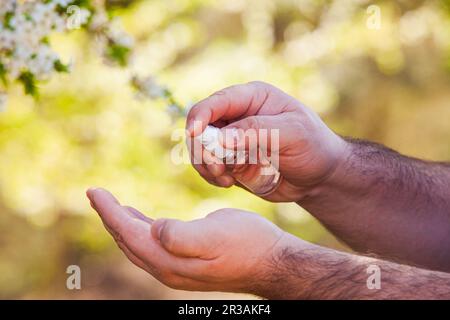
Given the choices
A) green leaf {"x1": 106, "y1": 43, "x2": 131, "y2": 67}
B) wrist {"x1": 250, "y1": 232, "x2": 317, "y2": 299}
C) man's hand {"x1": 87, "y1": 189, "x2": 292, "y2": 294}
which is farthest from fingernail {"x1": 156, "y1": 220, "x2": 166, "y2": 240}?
green leaf {"x1": 106, "y1": 43, "x2": 131, "y2": 67}

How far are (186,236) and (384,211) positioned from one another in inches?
31.8

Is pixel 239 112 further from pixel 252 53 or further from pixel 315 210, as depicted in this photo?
pixel 252 53

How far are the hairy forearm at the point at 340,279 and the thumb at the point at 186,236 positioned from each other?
0.16 metres

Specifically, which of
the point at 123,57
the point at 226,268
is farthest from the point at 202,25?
the point at 226,268

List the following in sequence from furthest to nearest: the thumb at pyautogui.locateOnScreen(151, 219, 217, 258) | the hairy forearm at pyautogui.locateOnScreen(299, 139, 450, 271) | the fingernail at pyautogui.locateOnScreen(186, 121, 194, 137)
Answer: the hairy forearm at pyautogui.locateOnScreen(299, 139, 450, 271)
the fingernail at pyautogui.locateOnScreen(186, 121, 194, 137)
the thumb at pyautogui.locateOnScreen(151, 219, 217, 258)

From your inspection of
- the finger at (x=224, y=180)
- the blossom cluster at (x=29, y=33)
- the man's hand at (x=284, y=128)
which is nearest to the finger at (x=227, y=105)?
the man's hand at (x=284, y=128)

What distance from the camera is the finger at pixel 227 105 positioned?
173cm

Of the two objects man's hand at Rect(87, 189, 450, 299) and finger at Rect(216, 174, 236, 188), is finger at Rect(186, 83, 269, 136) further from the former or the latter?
man's hand at Rect(87, 189, 450, 299)

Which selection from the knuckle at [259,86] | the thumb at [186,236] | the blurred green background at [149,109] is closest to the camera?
the thumb at [186,236]

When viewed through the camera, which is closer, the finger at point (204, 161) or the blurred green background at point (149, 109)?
the finger at point (204, 161)

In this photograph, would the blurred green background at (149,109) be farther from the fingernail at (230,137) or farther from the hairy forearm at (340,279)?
the hairy forearm at (340,279)

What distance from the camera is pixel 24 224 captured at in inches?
233

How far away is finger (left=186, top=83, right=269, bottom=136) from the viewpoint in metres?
1.73

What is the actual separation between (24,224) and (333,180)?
438 cm
